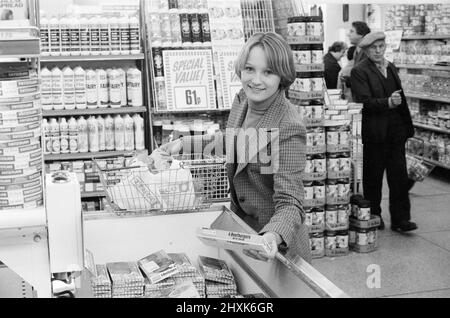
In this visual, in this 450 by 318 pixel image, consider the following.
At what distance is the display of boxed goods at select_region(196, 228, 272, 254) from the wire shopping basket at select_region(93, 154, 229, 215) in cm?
61

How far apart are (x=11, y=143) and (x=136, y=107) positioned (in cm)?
430

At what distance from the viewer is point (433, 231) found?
6.36 metres

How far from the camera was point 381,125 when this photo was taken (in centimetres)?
605

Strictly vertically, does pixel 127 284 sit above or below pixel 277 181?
below

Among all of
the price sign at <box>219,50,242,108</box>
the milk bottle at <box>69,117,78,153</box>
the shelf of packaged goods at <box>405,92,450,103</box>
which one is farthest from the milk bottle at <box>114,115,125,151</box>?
the shelf of packaged goods at <box>405,92,450,103</box>

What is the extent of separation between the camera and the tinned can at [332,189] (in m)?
5.64

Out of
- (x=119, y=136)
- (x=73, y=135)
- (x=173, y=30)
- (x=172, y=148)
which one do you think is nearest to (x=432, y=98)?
(x=173, y=30)

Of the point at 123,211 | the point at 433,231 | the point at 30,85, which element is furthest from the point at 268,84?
the point at 433,231

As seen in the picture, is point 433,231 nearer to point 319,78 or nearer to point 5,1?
point 319,78

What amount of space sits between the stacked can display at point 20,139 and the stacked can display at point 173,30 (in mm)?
4196

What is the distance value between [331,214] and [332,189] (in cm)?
23

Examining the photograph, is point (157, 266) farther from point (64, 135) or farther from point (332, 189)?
point (64, 135)

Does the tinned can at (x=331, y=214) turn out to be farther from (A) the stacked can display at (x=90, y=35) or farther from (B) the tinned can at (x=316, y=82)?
(A) the stacked can display at (x=90, y=35)
